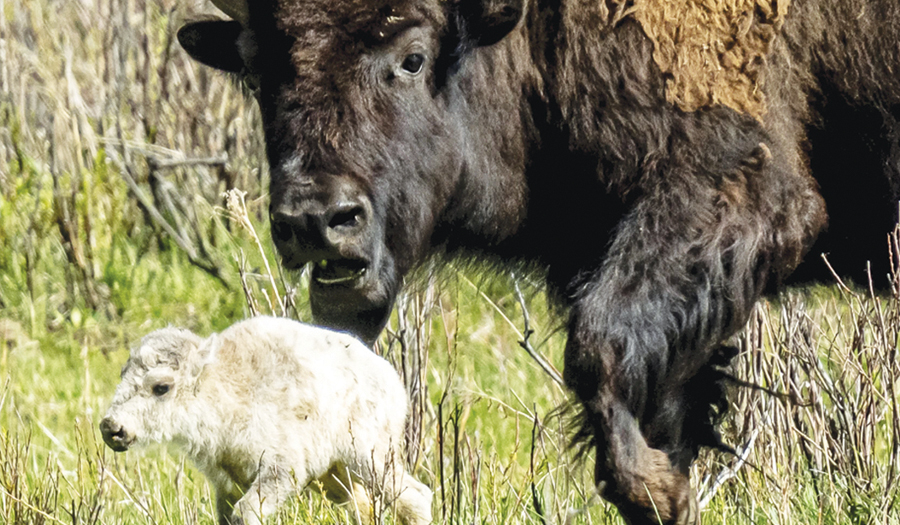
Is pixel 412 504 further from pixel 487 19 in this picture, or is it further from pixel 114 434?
pixel 487 19

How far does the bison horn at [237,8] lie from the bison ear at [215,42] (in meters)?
0.09

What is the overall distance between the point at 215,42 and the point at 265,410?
1.37 m

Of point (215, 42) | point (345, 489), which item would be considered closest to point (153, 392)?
point (345, 489)

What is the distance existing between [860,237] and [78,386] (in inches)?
178

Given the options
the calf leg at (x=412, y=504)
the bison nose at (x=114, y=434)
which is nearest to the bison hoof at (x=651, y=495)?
the calf leg at (x=412, y=504)

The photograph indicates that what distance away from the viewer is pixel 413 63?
4254mm

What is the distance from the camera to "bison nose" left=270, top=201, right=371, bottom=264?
3883 mm

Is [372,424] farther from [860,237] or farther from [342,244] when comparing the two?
[860,237]

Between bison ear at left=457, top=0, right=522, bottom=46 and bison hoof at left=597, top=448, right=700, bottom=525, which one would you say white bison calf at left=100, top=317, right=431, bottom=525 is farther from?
bison ear at left=457, top=0, right=522, bottom=46

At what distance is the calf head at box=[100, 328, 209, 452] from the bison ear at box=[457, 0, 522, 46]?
4.38 ft

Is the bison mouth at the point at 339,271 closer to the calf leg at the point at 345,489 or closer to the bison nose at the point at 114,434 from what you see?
the calf leg at the point at 345,489

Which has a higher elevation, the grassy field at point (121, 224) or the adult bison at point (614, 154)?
the adult bison at point (614, 154)

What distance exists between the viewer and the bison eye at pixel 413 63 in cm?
424

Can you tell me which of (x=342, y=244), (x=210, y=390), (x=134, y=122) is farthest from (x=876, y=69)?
(x=134, y=122)
